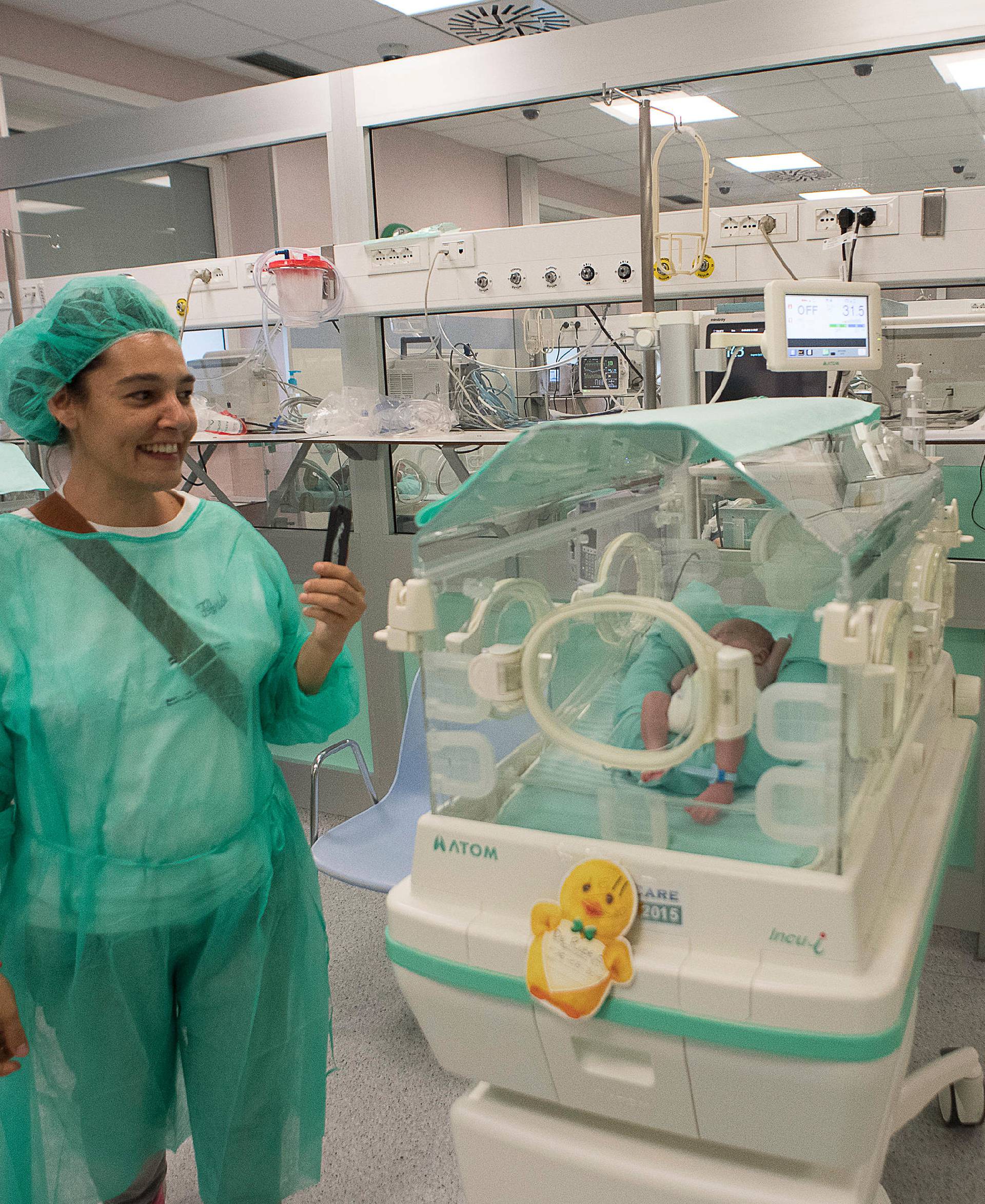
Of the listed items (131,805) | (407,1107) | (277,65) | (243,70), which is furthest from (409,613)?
(243,70)

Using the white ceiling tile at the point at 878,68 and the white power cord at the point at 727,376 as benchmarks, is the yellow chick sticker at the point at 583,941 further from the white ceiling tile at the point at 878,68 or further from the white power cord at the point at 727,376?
the white ceiling tile at the point at 878,68

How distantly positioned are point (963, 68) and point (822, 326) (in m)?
4.92

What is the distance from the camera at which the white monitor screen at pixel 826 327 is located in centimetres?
188

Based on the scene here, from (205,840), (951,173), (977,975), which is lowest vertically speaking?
(977,975)

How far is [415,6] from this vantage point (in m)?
4.88

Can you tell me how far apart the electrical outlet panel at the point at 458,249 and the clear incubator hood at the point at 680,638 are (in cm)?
130

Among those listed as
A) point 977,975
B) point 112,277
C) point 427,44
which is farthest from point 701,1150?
point 427,44

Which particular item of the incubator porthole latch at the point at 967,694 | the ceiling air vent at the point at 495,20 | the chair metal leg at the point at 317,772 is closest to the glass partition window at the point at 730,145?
the ceiling air vent at the point at 495,20

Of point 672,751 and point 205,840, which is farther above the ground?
point 672,751

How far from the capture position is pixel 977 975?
7.64ft

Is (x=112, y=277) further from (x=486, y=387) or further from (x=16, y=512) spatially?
(x=486, y=387)

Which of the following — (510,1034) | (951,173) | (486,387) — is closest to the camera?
(510,1034)

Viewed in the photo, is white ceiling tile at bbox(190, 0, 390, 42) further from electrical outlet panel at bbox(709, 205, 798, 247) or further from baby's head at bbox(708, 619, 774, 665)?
baby's head at bbox(708, 619, 774, 665)

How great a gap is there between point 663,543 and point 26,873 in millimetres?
1119
